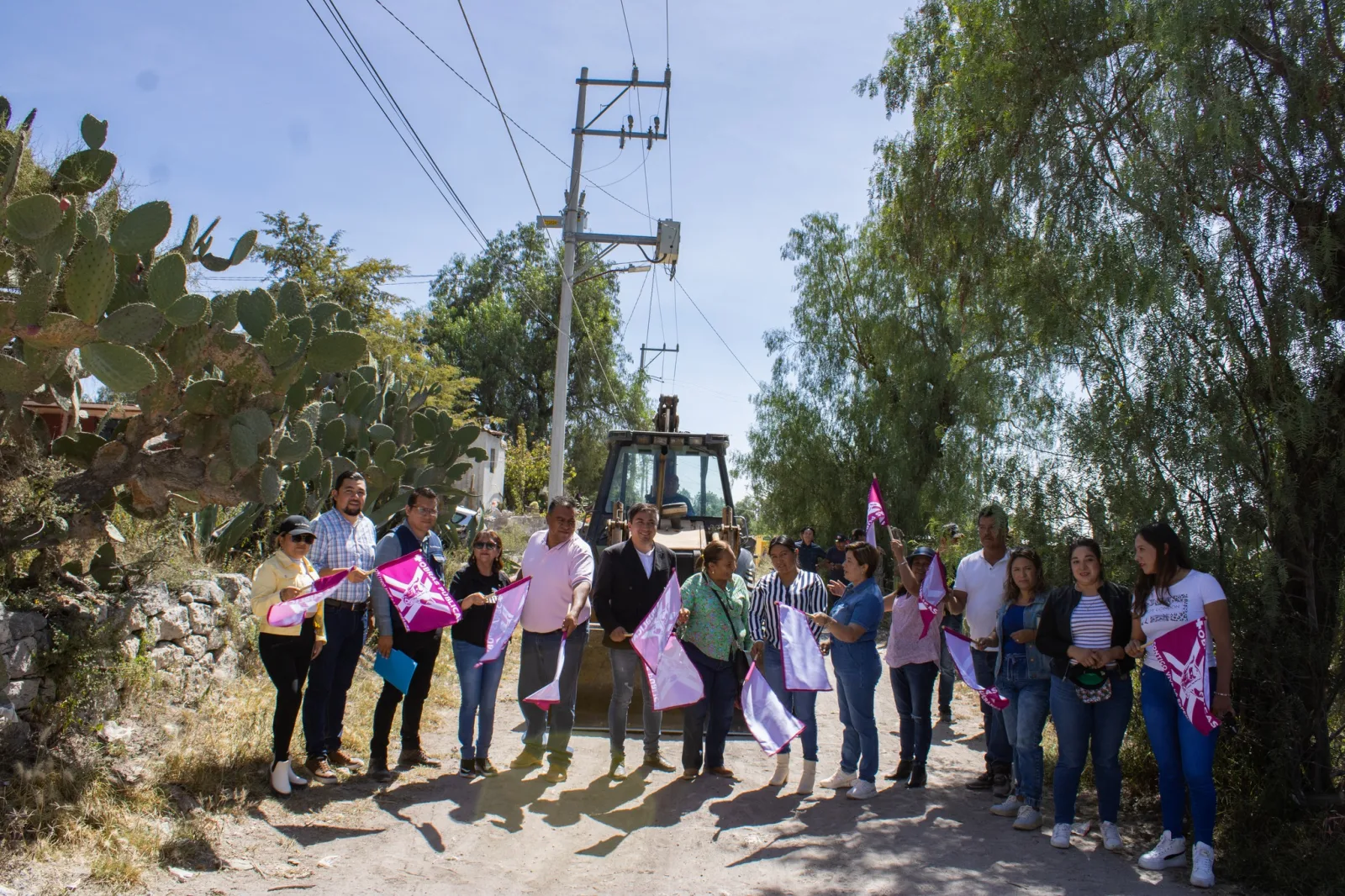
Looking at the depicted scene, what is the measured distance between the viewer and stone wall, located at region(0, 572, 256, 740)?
4.98 metres

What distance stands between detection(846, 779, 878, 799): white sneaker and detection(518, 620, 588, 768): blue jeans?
6.28 feet

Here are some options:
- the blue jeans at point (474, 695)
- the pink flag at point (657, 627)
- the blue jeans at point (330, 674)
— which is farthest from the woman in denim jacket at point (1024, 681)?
the blue jeans at point (330, 674)

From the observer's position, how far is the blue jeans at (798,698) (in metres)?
6.49

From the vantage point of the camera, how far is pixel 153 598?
20.8 ft

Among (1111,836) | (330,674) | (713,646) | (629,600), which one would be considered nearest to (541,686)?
(629,600)

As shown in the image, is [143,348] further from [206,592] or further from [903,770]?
[903,770]

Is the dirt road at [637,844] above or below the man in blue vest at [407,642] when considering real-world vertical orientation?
below

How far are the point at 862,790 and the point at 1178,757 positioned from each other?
191 cm

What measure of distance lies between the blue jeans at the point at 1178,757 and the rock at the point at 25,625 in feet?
19.3

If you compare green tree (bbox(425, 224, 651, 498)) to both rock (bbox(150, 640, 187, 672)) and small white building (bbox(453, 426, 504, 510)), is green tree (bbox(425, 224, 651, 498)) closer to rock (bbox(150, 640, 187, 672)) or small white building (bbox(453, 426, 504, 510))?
small white building (bbox(453, 426, 504, 510))

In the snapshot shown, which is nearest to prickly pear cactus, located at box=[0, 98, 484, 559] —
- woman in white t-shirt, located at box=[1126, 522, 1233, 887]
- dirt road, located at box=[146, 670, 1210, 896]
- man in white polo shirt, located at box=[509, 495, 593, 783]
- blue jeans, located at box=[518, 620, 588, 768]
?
man in white polo shirt, located at box=[509, 495, 593, 783]

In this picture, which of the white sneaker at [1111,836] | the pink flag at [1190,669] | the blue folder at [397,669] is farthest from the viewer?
the blue folder at [397,669]

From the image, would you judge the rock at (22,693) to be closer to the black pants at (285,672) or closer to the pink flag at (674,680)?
Result: the black pants at (285,672)

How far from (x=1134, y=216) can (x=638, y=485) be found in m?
6.08
